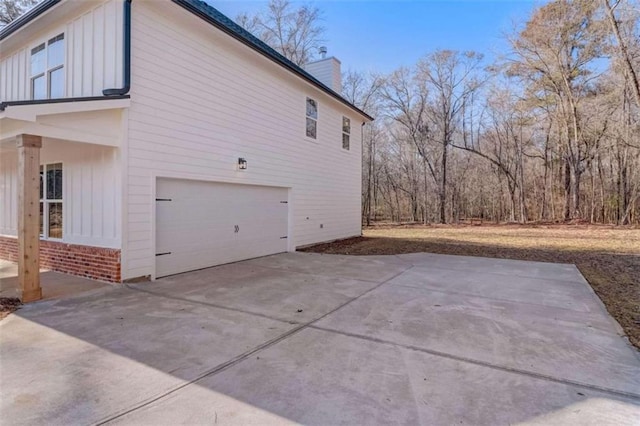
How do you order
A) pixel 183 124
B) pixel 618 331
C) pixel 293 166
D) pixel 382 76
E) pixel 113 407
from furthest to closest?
pixel 382 76, pixel 293 166, pixel 183 124, pixel 618 331, pixel 113 407

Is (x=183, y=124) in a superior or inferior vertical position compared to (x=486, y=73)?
inferior

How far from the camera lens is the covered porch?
459cm

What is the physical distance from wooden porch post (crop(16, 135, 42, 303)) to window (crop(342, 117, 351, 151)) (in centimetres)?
960

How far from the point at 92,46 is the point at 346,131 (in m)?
8.65

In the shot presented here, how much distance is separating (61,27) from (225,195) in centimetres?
420

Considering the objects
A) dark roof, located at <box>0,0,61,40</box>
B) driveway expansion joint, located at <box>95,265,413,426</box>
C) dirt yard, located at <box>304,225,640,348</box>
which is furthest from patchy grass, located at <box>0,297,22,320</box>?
dirt yard, located at <box>304,225,640,348</box>

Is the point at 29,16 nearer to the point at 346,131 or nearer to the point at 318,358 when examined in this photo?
the point at 318,358

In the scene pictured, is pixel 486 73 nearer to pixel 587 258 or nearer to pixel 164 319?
pixel 587 258

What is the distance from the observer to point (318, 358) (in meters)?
3.07

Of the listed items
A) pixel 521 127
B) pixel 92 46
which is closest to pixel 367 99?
pixel 521 127

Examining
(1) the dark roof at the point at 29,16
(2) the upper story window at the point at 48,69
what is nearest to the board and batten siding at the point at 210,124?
(1) the dark roof at the point at 29,16

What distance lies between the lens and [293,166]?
32.5ft

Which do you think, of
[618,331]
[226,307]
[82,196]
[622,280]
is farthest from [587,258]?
[82,196]

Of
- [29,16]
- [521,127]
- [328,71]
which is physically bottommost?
[29,16]
